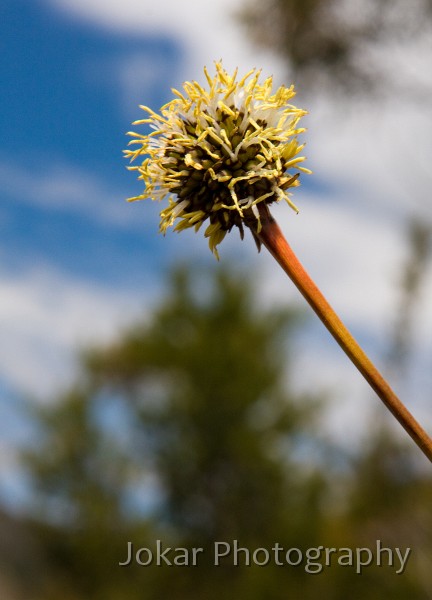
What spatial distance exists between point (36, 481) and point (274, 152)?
1939cm

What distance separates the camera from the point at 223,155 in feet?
4.45

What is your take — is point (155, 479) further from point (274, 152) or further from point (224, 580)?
point (274, 152)

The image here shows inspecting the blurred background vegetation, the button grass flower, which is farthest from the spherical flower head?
the blurred background vegetation

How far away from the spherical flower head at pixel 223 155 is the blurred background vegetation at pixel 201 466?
11983mm

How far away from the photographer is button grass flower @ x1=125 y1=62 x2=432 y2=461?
133cm

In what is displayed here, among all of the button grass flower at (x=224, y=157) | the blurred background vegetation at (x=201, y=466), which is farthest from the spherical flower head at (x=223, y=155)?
the blurred background vegetation at (x=201, y=466)

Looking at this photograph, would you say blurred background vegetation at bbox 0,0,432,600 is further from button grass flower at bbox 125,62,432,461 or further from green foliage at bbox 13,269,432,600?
button grass flower at bbox 125,62,432,461

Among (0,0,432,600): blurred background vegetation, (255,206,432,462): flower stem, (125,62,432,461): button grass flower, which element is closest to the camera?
(255,206,432,462): flower stem

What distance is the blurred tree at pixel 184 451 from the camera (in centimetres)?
1719

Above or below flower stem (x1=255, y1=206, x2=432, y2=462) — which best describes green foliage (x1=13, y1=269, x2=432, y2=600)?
above

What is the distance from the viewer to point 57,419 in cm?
1969

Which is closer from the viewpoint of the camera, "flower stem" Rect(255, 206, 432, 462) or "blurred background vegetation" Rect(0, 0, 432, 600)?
"flower stem" Rect(255, 206, 432, 462)

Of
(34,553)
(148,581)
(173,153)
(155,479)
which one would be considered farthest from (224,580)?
(173,153)

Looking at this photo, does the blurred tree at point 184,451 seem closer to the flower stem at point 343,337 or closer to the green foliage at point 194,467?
the green foliage at point 194,467
